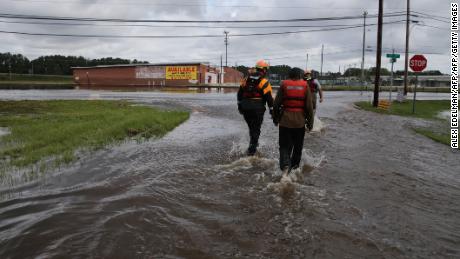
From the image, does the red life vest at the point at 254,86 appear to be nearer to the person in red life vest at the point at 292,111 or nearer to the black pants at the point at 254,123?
the black pants at the point at 254,123

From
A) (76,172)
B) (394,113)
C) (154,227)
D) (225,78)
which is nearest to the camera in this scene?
(154,227)

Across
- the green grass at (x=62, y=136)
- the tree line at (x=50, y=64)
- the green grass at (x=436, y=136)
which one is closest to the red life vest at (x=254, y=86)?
the green grass at (x=62, y=136)

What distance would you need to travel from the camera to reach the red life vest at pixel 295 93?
6.94 metres

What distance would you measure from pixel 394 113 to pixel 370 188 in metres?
17.0

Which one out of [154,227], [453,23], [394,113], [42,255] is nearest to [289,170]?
[154,227]

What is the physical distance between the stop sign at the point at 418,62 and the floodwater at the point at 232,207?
1257 cm

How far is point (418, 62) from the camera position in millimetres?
20953

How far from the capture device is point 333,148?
10.7 metres

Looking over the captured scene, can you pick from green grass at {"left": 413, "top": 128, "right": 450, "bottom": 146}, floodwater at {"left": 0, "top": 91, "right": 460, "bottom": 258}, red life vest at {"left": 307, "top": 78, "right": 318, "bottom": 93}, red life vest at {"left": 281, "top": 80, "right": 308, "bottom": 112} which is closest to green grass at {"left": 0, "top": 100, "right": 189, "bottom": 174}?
floodwater at {"left": 0, "top": 91, "right": 460, "bottom": 258}

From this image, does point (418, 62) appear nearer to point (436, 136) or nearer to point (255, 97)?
point (436, 136)

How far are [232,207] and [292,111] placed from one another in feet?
7.22

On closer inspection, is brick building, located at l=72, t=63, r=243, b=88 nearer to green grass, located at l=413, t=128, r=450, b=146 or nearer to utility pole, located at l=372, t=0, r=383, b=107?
utility pole, located at l=372, t=0, r=383, b=107

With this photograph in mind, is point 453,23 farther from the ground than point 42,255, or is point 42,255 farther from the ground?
point 453,23

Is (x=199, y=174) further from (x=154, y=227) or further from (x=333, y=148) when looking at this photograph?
(x=333, y=148)
